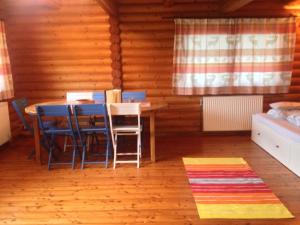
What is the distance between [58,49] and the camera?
16.6 feet

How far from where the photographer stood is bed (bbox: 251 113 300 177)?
11.3 ft

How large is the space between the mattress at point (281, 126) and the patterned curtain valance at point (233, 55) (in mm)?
760

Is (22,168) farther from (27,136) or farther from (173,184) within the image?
(173,184)

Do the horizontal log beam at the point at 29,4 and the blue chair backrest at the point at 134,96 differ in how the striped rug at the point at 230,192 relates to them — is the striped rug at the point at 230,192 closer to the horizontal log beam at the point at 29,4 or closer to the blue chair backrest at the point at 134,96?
the blue chair backrest at the point at 134,96

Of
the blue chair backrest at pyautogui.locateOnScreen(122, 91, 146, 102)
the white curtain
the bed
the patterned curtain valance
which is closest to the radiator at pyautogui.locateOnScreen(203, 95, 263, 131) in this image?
the patterned curtain valance

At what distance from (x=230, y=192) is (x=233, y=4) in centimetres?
275

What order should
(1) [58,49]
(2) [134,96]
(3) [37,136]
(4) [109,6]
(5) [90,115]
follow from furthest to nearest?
(1) [58,49]
(2) [134,96]
(4) [109,6]
(3) [37,136]
(5) [90,115]

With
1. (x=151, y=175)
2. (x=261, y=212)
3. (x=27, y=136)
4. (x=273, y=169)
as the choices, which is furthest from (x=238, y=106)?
(x=27, y=136)

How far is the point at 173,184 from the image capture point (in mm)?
3221

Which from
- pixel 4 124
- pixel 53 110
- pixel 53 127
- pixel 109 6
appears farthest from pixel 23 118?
pixel 109 6

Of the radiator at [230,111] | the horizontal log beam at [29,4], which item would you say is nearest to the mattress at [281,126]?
the radiator at [230,111]

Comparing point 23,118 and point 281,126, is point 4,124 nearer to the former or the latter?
point 23,118

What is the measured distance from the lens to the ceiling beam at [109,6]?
12.6 ft

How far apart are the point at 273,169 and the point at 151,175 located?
1.55 metres
